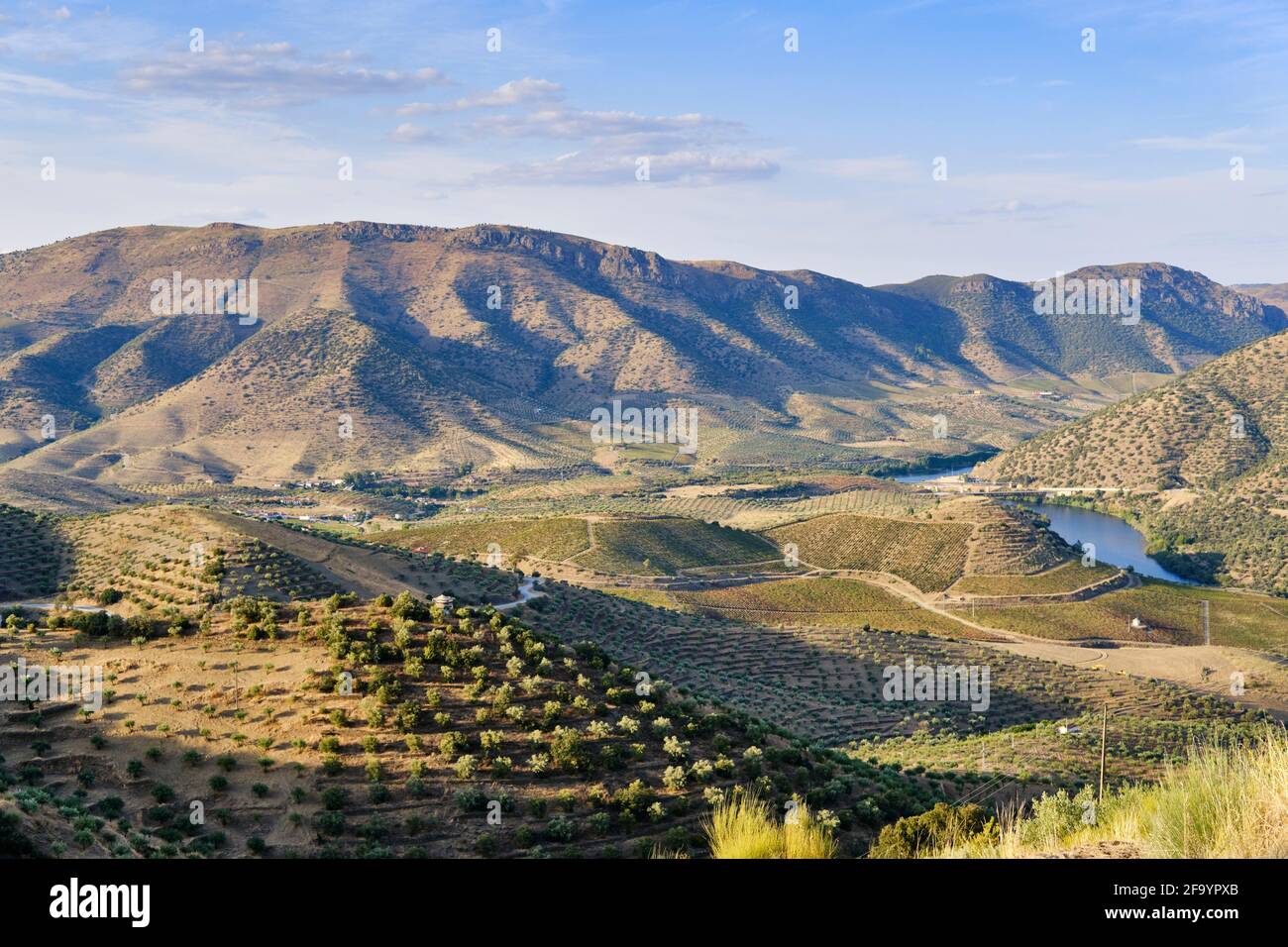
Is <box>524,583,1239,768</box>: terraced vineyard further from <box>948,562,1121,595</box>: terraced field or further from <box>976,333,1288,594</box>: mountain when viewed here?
<box>976,333,1288,594</box>: mountain

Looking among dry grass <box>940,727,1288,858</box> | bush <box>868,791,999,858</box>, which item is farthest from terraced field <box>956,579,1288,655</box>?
dry grass <box>940,727,1288,858</box>

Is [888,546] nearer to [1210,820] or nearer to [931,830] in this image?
[931,830]

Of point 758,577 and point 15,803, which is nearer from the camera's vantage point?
point 15,803

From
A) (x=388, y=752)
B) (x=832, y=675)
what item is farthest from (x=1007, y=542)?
(x=388, y=752)

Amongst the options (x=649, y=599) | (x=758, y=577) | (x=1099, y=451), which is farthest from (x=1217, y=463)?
(x=649, y=599)

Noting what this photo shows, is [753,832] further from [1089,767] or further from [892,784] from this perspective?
[1089,767]

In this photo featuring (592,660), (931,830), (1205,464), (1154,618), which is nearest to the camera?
(931,830)

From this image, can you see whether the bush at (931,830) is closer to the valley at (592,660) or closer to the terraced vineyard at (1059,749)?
the valley at (592,660)
